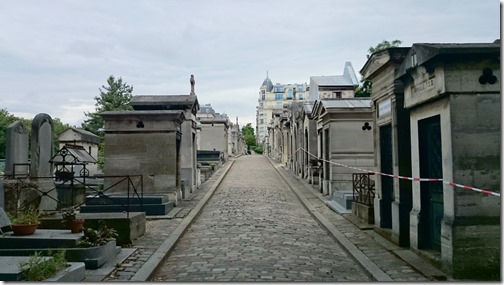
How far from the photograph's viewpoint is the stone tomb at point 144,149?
14.5 m

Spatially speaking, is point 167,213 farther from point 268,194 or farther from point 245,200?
point 268,194

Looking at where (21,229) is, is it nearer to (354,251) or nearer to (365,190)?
(354,251)

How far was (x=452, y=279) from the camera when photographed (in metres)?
5.99

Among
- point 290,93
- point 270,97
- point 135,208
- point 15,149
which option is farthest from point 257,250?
point 270,97

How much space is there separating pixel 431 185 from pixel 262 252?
122 inches

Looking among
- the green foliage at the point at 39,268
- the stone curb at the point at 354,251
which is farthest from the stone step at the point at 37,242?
the stone curb at the point at 354,251

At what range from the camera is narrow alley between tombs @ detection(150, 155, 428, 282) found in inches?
263

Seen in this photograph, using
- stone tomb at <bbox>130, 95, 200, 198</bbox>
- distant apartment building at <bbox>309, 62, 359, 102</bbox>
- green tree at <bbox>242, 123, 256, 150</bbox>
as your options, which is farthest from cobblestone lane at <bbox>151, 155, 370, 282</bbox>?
green tree at <bbox>242, 123, 256, 150</bbox>

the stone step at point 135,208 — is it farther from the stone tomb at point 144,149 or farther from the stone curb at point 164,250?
the stone tomb at point 144,149

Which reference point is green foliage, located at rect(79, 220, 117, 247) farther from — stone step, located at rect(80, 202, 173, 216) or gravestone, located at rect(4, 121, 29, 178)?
gravestone, located at rect(4, 121, 29, 178)

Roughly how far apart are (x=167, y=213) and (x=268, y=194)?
243 inches

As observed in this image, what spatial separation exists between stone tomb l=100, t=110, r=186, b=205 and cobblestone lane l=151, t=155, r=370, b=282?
176 cm

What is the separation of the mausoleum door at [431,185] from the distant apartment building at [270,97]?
4476 inches

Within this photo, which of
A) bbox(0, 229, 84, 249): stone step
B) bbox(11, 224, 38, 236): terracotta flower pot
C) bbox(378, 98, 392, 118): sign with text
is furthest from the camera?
bbox(378, 98, 392, 118): sign with text
